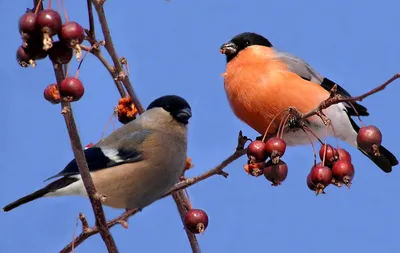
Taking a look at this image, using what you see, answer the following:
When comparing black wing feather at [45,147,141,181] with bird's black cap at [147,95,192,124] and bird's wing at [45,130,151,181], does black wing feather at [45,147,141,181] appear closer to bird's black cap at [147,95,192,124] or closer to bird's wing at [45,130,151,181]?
bird's wing at [45,130,151,181]

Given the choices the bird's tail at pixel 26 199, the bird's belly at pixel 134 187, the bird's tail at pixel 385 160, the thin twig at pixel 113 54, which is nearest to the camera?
the thin twig at pixel 113 54

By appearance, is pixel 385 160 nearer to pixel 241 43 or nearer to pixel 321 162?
pixel 241 43

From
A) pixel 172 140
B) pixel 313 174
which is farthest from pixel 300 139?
pixel 313 174

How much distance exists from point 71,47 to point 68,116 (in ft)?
0.61

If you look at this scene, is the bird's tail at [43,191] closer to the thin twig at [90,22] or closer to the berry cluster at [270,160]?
the thin twig at [90,22]

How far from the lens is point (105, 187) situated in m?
2.93

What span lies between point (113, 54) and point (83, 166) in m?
0.69

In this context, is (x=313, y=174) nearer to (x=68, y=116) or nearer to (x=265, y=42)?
(x=68, y=116)

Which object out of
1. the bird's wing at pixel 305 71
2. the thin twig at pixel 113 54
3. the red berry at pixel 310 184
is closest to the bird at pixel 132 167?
the thin twig at pixel 113 54

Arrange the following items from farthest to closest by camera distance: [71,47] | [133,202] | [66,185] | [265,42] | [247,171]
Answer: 1. [265,42]
2. [133,202]
3. [66,185]
4. [247,171]
5. [71,47]

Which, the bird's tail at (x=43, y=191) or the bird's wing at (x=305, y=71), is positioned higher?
the bird's wing at (x=305, y=71)

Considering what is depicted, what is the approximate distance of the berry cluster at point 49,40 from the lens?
65.8 inches

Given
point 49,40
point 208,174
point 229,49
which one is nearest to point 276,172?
point 208,174

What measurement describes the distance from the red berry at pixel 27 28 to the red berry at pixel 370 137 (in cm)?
102
